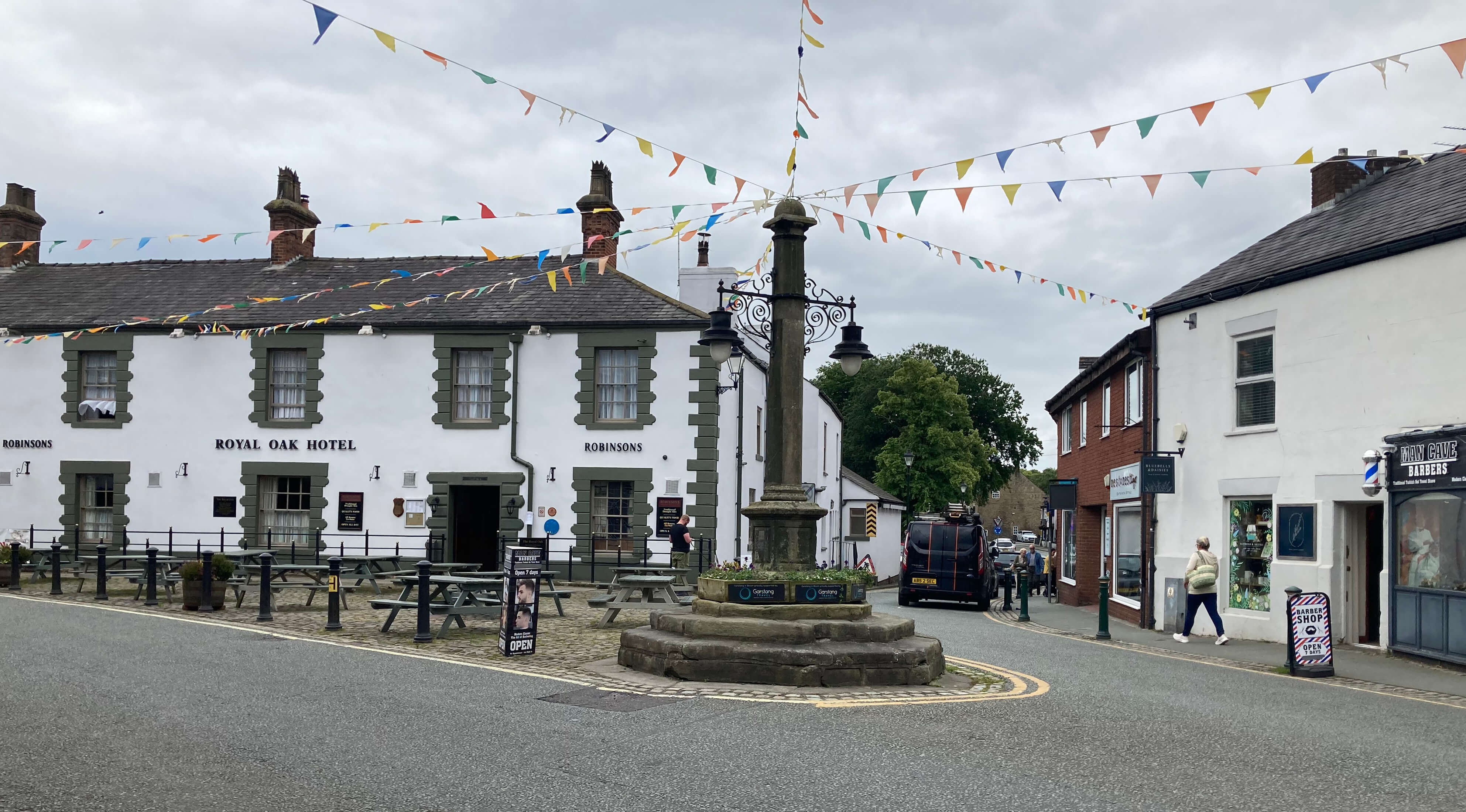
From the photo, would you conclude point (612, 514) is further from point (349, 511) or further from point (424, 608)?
point (424, 608)

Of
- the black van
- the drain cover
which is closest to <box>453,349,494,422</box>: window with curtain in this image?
the black van

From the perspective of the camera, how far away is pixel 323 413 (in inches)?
1022

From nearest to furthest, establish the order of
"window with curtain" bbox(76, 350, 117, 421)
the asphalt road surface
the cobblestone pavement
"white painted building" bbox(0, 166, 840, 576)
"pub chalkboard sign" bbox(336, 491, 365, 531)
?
the asphalt road surface → the cobblestone pavement → "white painted building" bbox(0, 166, 840, 576) → "pub chalkboard sign" bbox(336, 491, 365, 531) → "window with curtain" bbox(76, 350, 117, 421)

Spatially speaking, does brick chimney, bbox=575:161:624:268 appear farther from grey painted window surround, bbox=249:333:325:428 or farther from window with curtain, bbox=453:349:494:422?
grey painted window surround, bbox=249:333:325:428

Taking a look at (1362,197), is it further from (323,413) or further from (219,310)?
(219,310)

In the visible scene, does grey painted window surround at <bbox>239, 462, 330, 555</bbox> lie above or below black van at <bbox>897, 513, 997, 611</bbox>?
above

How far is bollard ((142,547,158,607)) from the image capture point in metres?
16.5

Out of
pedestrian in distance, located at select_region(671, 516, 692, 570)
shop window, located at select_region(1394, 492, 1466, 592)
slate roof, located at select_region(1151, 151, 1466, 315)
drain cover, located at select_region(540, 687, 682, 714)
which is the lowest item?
drain cover, located at select_region(540, 687, 682, 714)

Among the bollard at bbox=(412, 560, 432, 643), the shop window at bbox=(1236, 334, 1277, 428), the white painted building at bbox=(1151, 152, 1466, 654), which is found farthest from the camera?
the shop window at bbox=(1236, 334, 1277, 428)

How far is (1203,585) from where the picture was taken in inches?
653

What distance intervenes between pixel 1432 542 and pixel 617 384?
16.0 metres

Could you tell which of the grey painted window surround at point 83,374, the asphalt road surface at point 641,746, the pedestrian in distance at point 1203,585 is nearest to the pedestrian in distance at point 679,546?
the pedestrian in distance at point 1203,585

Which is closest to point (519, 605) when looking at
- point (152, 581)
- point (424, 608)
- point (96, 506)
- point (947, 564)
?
point (424, 608)

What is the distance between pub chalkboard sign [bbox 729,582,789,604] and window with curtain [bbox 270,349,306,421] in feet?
59.0
